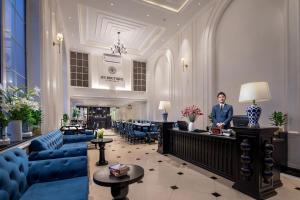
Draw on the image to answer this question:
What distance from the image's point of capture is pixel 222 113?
14.1 feet

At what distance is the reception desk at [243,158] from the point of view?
2.73m

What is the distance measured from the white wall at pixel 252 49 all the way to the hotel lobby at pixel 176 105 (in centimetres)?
3

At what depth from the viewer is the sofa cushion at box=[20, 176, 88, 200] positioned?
174 cm

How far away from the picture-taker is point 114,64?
12281mm

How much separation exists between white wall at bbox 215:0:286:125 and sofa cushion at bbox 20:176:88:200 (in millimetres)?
4695

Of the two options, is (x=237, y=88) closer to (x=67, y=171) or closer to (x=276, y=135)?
(x=276, y=135)

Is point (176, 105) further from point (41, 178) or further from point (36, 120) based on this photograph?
point (41, 178)

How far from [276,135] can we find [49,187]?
177 inches

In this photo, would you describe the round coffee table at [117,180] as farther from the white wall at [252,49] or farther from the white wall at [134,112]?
the white wall at [134,112]

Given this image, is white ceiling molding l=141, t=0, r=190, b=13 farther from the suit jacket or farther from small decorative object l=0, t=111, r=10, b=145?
small decorative object l=0, t=111, r=10, b=145

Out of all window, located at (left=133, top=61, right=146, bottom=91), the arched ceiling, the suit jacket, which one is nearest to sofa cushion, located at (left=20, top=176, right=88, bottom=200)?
the suit jacket

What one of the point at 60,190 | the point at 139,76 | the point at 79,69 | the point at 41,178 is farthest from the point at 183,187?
the point at 139,76

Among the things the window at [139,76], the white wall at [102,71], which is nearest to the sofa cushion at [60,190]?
the white wall at [102,71]

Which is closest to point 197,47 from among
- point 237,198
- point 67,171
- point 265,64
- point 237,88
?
point 237,88
